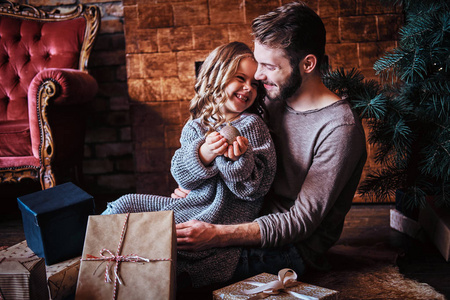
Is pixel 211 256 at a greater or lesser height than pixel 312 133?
lesser

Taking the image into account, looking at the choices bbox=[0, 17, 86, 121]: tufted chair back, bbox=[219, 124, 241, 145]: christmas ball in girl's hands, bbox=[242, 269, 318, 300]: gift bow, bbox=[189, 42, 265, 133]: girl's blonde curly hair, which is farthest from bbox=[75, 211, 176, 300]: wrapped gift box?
bbox=[0, 17, 86, 121]: tufted chair back

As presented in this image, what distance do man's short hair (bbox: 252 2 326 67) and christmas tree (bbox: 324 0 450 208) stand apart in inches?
12.1

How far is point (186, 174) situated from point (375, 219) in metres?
1.23

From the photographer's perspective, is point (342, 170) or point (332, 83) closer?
point (342, 170)

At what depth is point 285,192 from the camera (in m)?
1.55

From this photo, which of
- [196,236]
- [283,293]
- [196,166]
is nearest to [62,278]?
[196,236]

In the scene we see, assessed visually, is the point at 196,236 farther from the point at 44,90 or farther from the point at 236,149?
the point at 44,90

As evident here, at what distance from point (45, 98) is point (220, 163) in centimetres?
124

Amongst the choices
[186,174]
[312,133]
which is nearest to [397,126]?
[312,133]

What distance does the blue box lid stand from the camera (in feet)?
4.18

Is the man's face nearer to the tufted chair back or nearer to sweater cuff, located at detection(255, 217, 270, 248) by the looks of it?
sweater cuff, located at detection(255, 217, 270, 248)

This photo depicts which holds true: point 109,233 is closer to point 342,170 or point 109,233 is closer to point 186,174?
point 186,174

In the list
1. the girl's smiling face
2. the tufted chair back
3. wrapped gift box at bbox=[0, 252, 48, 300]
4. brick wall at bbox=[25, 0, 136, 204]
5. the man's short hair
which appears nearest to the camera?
wrapped gift box at bbox=[0, 252, 48, 300]

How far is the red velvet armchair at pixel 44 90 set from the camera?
2180mm
